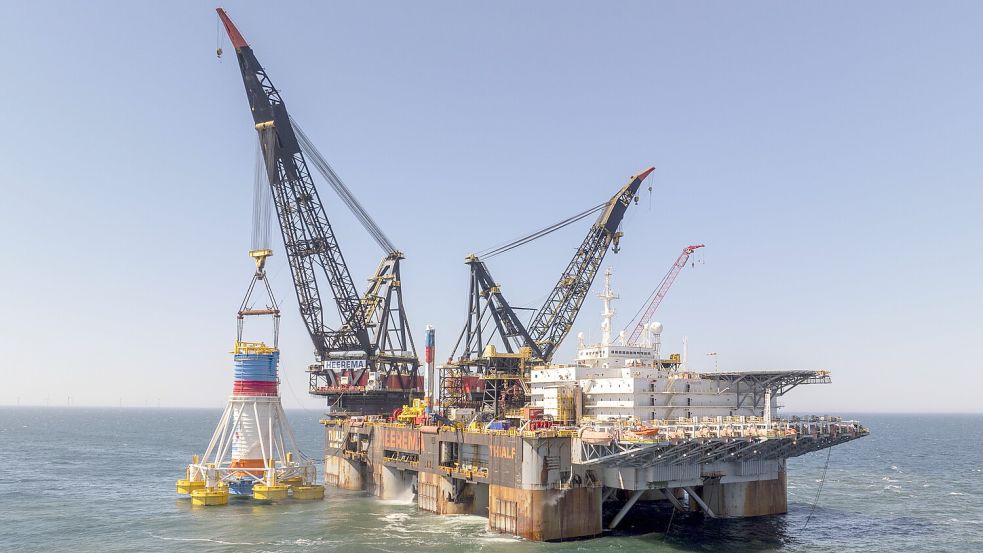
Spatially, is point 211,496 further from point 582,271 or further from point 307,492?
point 582,271

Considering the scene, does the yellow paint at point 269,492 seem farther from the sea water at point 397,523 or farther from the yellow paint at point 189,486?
the yellow paint at point 189,486

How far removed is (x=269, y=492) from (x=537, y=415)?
93.6ft

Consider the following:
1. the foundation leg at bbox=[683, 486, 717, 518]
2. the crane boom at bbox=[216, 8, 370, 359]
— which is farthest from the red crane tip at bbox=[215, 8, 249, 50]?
the foundation leg at bbox=[683, 486, 717, 518]

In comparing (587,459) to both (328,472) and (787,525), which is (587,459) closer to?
(787,525)

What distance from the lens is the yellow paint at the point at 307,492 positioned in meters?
76.2

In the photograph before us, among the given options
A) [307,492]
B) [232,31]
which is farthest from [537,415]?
[232,31]

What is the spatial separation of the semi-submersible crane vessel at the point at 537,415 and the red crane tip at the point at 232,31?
223 mm

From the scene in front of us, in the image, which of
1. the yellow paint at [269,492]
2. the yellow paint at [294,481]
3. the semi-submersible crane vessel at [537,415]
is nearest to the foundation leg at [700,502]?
the semi-submersible crane vessel at [537,415]

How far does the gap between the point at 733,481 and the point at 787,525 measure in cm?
716

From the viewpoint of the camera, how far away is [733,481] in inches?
2403

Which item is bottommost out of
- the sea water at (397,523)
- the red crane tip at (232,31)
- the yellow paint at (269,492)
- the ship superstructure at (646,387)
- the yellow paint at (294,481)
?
the sea water at (397,523)

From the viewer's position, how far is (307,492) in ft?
251

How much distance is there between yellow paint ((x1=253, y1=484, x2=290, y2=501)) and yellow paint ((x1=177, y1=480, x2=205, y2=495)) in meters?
5.83

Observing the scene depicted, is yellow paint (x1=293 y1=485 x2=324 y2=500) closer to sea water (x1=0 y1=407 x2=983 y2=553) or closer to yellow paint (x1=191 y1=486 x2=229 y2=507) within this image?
sea water (x1=0 y1=407 x2=983 y2=553)
